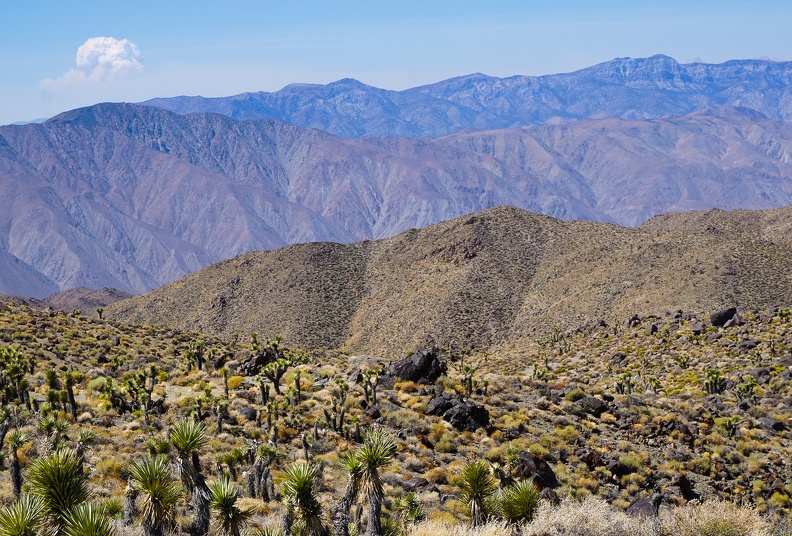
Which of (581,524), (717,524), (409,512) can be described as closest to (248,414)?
(409,512)

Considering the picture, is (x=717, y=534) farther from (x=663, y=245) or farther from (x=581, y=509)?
(x=663, y=245)

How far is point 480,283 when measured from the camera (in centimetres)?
12094

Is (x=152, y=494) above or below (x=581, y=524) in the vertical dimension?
above

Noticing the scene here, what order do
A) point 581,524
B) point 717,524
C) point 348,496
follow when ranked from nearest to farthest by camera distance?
point 348,496 → point 581,524 → point 717,524

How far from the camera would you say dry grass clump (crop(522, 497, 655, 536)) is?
74.0 ft

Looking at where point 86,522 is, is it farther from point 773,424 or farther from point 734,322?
point 734,322

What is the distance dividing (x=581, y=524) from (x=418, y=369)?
99.9 ft

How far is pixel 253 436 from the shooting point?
35.9 metres

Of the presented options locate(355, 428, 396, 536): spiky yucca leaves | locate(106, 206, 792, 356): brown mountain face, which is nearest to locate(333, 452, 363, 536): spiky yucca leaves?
locate(355, 428, 396, 536): spiky yucca leaves

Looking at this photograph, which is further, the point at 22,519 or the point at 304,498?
the point at 304,498

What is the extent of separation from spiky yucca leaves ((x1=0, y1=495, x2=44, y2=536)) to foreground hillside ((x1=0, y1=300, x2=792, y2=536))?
1.11 meters

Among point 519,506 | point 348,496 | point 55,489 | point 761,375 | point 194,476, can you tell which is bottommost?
point 761,375

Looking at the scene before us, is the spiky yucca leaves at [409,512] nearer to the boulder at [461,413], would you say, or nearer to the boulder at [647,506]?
the boulder at [647,506]

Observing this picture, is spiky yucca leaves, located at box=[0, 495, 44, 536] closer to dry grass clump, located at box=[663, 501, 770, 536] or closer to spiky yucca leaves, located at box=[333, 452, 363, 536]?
spiky yucca leaves, located at box=[333, 452, 363, 536]
